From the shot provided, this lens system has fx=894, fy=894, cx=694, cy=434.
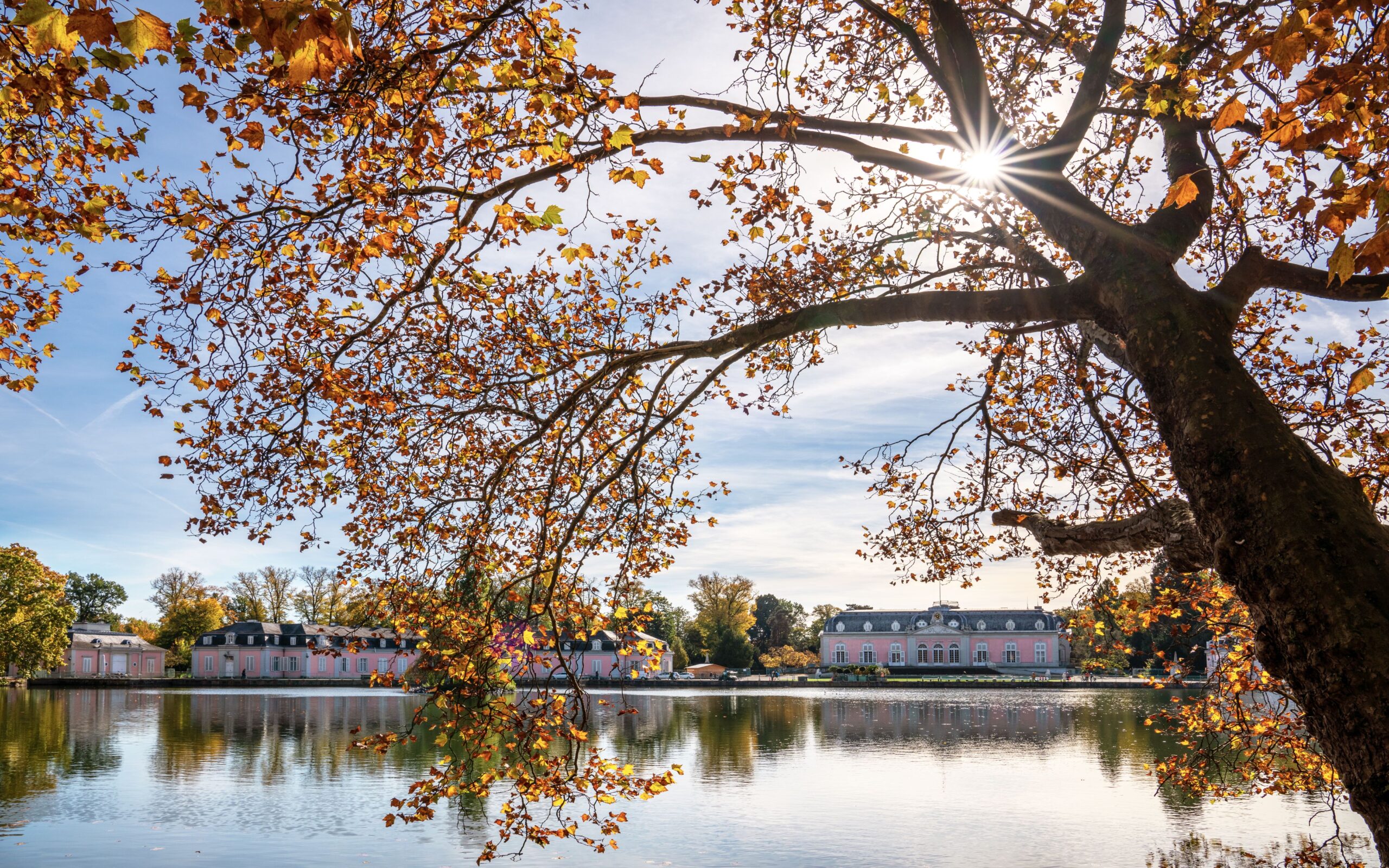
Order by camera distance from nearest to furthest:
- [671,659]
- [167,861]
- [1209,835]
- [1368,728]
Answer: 1. [1368,728]
2. [167,861]
3. [1209,835]
4. [671,659]

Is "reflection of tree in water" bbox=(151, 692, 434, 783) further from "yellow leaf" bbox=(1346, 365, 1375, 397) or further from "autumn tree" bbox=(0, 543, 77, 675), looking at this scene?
"yellow leaf" bbox=(1346, 365, 1375, 397)

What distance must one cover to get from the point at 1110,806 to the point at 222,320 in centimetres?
1684

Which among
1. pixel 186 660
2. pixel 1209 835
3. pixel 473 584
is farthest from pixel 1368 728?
pixel 186 660

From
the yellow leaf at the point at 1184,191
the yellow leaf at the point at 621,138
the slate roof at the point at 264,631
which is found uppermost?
the yellow leaf at the point at 621,138

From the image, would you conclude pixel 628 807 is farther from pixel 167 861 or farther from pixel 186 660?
pixel 186 660

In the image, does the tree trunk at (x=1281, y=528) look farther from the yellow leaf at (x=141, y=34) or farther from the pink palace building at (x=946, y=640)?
the pink palace building at (x=946, y=640)

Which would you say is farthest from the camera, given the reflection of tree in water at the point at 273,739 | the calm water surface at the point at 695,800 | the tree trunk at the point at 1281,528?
the reflection of tree in water at the point at 273,739

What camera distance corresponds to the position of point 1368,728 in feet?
10.00

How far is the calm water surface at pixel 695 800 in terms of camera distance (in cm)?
1277

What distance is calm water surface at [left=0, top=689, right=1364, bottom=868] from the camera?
41.9ft

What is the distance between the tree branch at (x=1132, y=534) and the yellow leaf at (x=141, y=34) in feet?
17.0

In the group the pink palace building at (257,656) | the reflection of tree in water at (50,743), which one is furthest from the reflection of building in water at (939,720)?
the pink palace building at (257,656)

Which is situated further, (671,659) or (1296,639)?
(671,659)

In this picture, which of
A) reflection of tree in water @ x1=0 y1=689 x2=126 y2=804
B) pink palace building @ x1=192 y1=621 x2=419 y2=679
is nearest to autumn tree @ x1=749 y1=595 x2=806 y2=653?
pink palace building @ x1=192 y1=621 x2=419 y2=679
